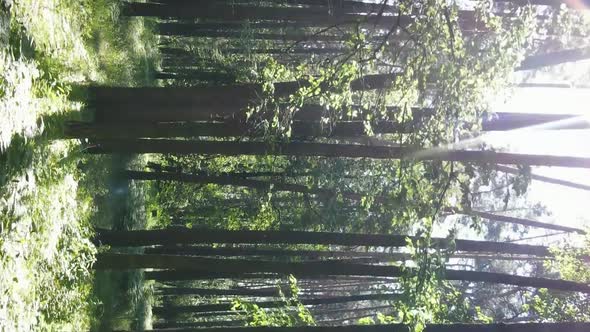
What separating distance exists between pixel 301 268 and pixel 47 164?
3.76 metres

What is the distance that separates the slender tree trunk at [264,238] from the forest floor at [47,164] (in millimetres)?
816

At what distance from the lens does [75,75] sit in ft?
28.8

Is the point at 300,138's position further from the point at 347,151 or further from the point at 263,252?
the point at 263,252

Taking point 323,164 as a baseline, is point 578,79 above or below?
above

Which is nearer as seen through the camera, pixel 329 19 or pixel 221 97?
pixel 221 97

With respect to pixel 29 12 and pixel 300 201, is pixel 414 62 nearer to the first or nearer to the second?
pixel 29 12

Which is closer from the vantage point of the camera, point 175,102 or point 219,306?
point 175,102

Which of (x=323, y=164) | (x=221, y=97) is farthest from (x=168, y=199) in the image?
(x=221, y=97)

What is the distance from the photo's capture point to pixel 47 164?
7793 mm

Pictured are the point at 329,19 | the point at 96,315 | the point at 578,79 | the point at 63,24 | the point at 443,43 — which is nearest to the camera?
the point at 443,43

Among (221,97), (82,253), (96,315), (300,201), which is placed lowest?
(96,315)

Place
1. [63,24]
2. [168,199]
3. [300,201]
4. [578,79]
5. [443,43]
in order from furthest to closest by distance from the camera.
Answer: [168,199] → [300,201] → [578,79] → [63,24] → [443,43]

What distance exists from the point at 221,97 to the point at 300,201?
9.36 m

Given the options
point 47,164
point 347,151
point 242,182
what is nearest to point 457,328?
point 347,151
